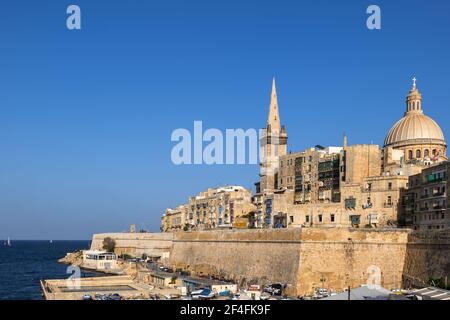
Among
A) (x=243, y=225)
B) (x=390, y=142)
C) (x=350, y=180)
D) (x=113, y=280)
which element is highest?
(x=390, y=142)

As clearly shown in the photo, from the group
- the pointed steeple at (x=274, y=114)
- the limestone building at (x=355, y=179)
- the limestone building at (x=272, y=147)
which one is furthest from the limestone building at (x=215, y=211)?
the pointed steeple at (x=274, y=114)

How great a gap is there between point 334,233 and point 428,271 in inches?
295

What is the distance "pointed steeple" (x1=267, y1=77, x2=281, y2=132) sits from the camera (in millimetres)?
74312

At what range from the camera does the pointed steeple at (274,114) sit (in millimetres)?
74312

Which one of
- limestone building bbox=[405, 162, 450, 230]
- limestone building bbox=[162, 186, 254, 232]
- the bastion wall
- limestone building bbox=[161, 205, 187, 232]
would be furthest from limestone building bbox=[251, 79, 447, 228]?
limestone building bbox=[161, 205, 187, 232]

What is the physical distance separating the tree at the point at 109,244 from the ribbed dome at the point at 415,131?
1852 inches

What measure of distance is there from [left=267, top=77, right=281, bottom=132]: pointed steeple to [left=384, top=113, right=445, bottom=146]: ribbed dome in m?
17.6

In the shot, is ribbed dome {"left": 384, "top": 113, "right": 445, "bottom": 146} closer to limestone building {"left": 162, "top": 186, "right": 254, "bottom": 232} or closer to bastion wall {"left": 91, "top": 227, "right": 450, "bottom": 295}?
bastion wall {"left": 91, "top": 227, "right": 450, "bottom": 295}

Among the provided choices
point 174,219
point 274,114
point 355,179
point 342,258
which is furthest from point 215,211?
point 342,258

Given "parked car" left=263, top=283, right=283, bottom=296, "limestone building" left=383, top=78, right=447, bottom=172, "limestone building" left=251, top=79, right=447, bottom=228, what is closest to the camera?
"parked car" left=263, top=283, right=283, bottom=296

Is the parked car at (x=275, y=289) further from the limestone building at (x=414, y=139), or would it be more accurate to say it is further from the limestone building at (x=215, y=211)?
the limestone building at (x=215, y=211)
